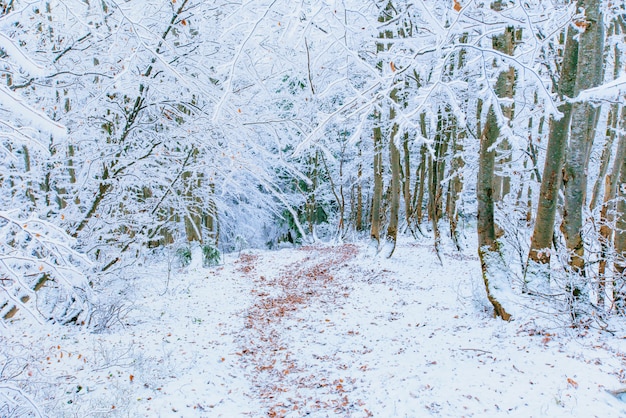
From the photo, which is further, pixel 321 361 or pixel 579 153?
pixel 321 361

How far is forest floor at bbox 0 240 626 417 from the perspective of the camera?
3.63 metres

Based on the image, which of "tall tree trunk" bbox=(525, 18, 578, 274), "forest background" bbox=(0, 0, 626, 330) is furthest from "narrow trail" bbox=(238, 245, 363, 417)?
"tall tree trunk" bbox=(525, 18, 578, 274)

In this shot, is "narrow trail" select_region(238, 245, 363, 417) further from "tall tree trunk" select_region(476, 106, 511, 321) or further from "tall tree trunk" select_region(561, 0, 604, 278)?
"tall tree trunk" select_region(561, 0, 604, 278)

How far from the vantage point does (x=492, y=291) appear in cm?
555

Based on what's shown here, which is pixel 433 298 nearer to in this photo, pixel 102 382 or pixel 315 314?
pixel 315 314

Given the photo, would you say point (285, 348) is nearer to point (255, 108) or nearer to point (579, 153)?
point (255, 108)

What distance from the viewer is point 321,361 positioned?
569 centimetres

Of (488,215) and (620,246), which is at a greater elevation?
(488,215)

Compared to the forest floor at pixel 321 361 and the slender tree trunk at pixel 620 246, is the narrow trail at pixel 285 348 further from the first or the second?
the slender tree trunk at pixel 620 246

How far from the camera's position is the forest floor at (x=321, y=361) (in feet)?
11.9

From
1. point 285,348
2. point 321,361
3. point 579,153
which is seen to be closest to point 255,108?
point 321,361

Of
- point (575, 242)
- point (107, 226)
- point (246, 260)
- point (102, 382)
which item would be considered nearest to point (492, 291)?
point (575, 242)

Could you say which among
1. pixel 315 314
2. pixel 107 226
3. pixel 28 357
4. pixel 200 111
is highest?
pixel 200 111

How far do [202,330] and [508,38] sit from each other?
7156 mm
